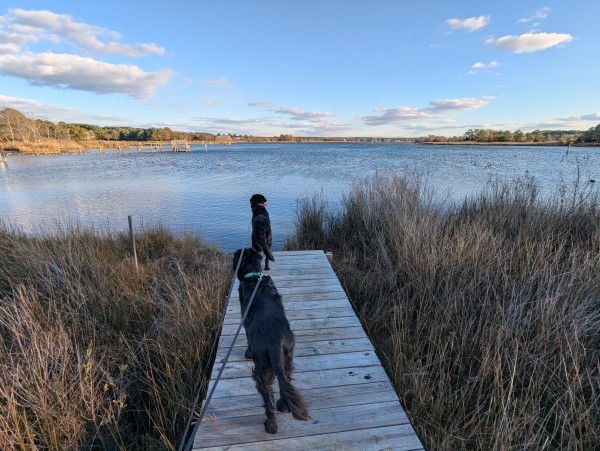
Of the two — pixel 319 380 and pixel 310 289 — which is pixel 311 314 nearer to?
pixel 310 289

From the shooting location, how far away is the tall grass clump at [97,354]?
2068 millimetres

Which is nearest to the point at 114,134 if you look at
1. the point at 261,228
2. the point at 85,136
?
the point at 85,136

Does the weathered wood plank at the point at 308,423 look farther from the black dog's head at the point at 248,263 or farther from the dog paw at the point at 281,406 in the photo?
the black dog's head at the point at 248,263

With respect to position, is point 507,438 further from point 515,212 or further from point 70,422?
point 515,212

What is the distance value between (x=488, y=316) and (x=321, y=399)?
5.84 feet

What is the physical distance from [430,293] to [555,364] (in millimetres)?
1251

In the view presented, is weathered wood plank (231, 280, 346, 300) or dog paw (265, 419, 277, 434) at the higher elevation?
weathered wood plank (231, 280, 346, 300)

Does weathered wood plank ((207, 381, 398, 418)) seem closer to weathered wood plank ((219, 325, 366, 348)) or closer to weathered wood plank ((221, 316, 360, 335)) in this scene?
weathered wood plank ((219, 325, 366, 348))

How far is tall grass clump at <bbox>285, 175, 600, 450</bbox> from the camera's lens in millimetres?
1989

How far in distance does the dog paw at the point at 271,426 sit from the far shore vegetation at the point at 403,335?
0.66 meters

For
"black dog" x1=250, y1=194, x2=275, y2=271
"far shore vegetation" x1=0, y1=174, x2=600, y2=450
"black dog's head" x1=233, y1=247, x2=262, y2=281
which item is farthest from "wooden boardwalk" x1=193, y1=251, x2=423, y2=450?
"black dog" x1=250, y1=194, x2=275, y2=271

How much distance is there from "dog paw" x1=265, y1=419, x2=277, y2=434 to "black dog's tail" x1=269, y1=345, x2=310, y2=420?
241 millimetres

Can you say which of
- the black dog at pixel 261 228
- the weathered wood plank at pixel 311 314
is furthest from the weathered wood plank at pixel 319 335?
the black dog at pixel 261 228

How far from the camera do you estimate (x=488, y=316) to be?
2703mm
